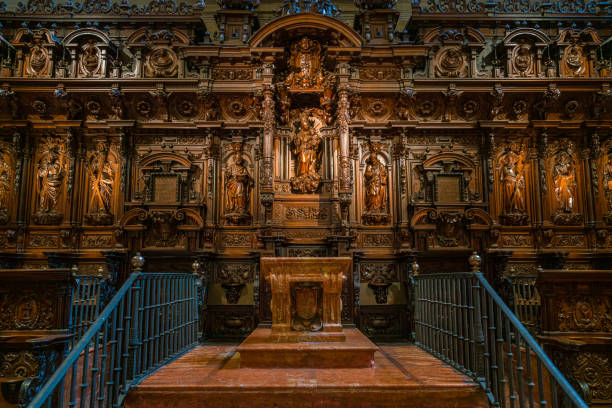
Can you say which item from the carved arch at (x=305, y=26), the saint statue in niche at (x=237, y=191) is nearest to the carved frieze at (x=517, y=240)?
the carved arch at (x=305, y=26)

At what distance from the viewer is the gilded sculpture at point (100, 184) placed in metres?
9.25

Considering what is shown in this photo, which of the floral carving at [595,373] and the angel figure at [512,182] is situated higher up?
the angel figure at [512,182]

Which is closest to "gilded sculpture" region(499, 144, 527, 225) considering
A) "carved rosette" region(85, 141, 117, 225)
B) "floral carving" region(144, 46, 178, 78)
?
"floral carving" region(144, 46, 178, 78)

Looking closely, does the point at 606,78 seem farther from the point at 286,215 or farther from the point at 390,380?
the point at 390,380

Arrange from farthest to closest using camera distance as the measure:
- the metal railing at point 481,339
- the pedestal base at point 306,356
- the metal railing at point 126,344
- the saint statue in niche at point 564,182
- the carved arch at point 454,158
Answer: the carved arch at point 454,158 → the saint statue in niche at point 564,182 → the pedestal base at point 306,356 → the metal railing at point 481,339 → the metal railing at point 126,344

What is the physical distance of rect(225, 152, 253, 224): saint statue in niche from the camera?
9227 millimetres

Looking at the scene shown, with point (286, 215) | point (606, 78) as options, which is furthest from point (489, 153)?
point (286, 215)

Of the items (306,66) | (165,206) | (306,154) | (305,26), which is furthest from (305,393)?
(305,26)

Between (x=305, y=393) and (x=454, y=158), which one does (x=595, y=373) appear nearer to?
(x=305, y=393)

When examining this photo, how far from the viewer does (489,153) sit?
31.1 feet

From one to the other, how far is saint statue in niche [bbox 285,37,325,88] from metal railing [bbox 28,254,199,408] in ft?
16.3

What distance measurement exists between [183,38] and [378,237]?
20.2 ft

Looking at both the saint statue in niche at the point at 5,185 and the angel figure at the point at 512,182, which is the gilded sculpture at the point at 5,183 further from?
the angel figure at the point at 512,182

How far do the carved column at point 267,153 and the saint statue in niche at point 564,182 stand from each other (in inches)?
245
